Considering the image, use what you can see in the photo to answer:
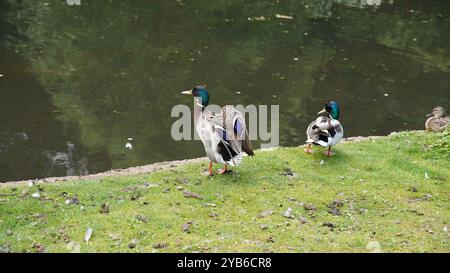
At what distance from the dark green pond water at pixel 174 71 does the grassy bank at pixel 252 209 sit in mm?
3949

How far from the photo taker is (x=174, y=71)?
787 inches

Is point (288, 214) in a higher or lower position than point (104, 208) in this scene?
lower

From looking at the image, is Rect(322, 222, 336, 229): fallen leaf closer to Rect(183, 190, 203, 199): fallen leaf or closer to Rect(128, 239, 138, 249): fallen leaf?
Rect(183, 190, 203, 199): fallen leaf

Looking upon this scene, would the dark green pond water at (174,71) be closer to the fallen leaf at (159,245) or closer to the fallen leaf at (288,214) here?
the fallen leaf at (288,214)

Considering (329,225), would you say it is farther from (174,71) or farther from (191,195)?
(174,71)

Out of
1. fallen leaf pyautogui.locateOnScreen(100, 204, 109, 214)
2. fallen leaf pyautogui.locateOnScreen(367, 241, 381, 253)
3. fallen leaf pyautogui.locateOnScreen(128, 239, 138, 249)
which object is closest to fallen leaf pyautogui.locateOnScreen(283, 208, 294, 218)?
fallen leaf pyautogui.locateOnScreen(367, 241, 381, 253)

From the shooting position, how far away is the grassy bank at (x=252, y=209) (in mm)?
7957

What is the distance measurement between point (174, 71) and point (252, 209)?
455 inches

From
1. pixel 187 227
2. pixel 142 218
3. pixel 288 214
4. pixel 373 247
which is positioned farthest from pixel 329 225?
pixel 142 218

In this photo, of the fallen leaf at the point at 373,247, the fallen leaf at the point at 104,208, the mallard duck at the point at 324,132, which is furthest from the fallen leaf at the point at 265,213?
the fallen leaf at the point at 104,208

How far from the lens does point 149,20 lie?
2534 cm

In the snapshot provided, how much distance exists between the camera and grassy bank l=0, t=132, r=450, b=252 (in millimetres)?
7957
